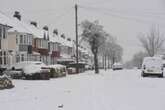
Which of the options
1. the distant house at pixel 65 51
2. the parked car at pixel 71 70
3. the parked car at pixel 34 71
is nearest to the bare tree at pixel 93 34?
the parked car at pixel 71 70

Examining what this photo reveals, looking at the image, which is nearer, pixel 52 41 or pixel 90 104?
pixel 90 104

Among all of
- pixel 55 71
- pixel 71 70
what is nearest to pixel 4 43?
pixel 71 70

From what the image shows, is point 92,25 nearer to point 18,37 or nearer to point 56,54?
point 18,37

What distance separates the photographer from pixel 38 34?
A: 64.9 m

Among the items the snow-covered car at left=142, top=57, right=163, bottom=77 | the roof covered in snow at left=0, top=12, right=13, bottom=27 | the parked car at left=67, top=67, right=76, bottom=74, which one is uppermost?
the roof covered in snow at left=0, top=12, right=13, bottom=27

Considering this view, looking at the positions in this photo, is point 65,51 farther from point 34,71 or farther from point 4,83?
point 4,83

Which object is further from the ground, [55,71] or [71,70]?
[55,71]

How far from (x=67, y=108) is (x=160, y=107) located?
2.96 meters

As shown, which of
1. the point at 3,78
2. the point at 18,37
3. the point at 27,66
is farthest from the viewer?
the point at 18,37

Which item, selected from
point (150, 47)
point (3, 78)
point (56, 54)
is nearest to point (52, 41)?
point (56, 54)

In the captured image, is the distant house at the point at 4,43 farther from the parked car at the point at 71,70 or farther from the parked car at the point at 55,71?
the parked car at the point at 55,71

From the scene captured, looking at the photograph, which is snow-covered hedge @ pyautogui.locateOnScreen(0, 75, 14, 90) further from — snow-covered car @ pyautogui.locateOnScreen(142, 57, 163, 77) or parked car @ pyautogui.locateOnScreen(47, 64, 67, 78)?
parked car @ pyautogui.locateOnScreen(47, 64, 67, 78)

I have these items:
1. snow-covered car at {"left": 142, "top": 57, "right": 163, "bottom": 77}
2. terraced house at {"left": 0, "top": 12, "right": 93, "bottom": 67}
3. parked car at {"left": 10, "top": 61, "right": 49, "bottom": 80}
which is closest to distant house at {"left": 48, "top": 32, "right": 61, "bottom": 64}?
terraced house at {"left": 0, "top": 12, "right": 93, "bottom": 67}

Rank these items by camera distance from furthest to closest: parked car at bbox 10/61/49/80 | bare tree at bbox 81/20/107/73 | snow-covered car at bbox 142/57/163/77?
bare tree at bbox 81/20/107/73, parked car at bbox 10/61/49/80, snow-covered car at bbox 142/57/163/77
